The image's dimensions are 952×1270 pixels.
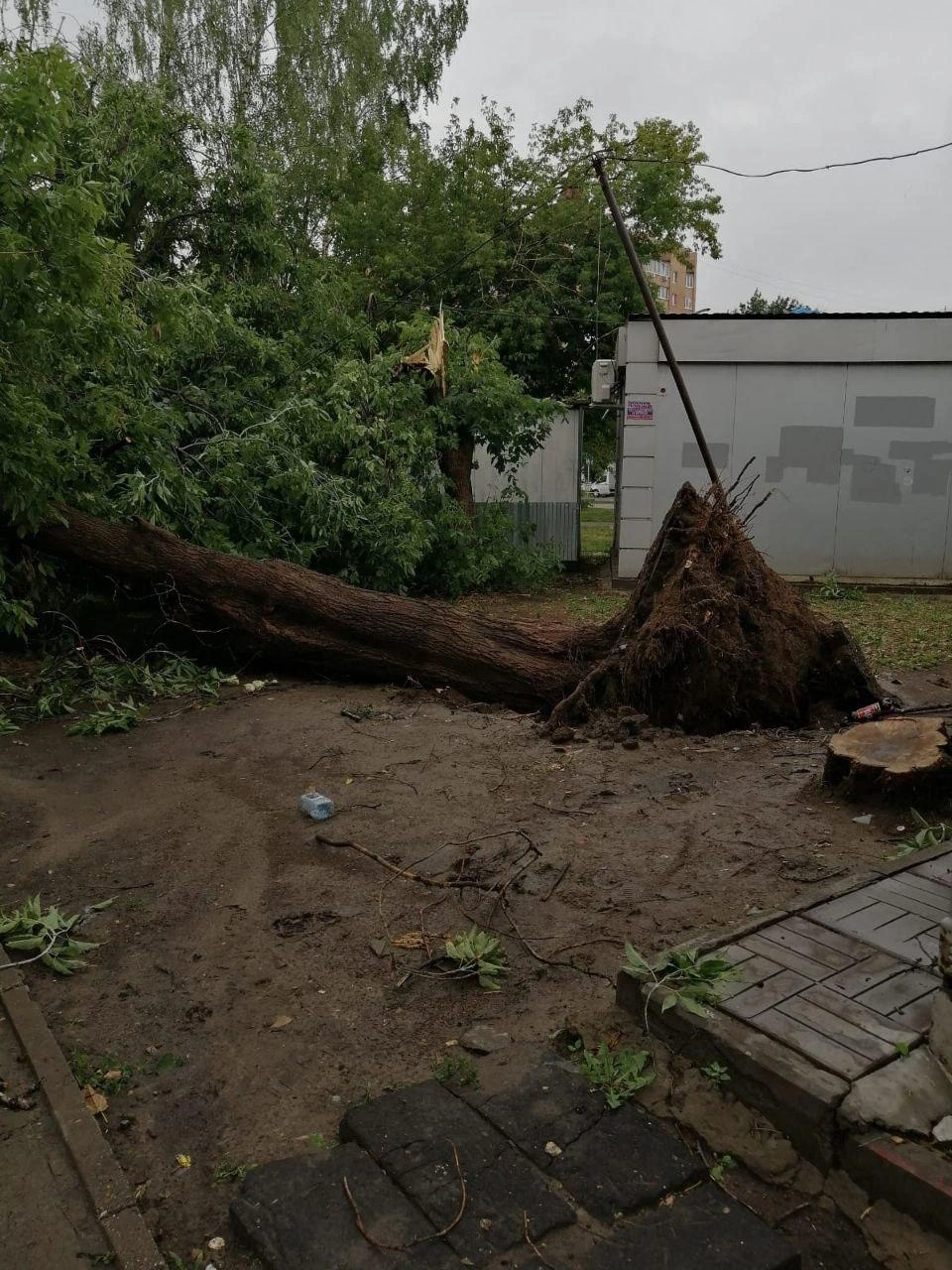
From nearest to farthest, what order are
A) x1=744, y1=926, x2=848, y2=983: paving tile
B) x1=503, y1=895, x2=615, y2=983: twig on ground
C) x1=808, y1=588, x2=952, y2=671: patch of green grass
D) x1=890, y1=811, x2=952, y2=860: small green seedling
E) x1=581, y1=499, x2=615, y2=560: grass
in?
x1=744, y1=926, x2=848, y2=983: paving tile
x1=503, y1=895, x2=615, y2=983: twig on ground
x1=890, y1=811, x2=952, y2=860: small green seedling
x1=808, y1=588, x2=952, y2=671: patch of green grass
x1=581, y1=499, x2=615, y2=560: grass

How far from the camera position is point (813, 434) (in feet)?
46.7

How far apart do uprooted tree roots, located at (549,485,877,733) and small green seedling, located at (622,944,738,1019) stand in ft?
10.9

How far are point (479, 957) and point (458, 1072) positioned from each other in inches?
25.7

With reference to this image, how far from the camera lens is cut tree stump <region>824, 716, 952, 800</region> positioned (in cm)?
472

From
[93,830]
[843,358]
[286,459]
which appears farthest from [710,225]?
[93,830]

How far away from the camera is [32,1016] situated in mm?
3277

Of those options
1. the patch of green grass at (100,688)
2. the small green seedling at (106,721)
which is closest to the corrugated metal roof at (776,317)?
the patch of green grass at (100,688)

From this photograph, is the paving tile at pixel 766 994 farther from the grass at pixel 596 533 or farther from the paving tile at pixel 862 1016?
the grass at pixel 596 533

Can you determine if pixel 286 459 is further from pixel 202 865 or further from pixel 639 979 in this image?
pixel 639 979

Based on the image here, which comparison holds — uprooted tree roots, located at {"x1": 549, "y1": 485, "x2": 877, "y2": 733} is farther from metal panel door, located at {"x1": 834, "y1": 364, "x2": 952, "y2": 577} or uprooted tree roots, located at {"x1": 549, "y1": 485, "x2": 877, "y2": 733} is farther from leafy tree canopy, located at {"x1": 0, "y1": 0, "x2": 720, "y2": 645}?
metal panel door, located at {"x1": 834, "y1": 364, "x2": 952, "y2": 577}

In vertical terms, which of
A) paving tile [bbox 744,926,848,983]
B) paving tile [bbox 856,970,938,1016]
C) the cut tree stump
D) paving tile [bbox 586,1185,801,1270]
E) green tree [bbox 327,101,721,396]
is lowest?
paving tile [bbox 586,1185,801,1270]

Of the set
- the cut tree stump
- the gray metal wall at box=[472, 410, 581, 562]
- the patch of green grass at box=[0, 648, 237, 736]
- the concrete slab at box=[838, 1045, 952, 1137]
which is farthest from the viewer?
the gray metal wall at box=[472, 410, 581, 562]

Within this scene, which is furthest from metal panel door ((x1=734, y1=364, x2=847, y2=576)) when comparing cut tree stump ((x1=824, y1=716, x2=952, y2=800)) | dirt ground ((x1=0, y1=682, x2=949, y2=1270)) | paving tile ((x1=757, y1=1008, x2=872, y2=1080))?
paving tile ((x1=757, y1=1008, x2=872, y2=1080))

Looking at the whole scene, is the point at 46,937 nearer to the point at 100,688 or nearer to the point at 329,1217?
the point at 329,1217
